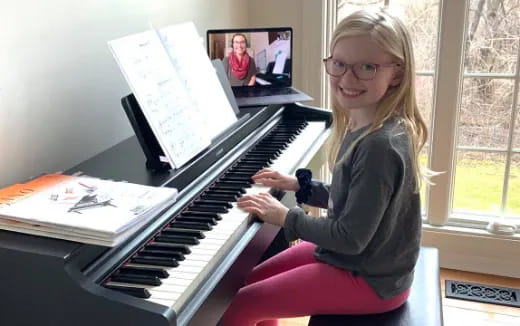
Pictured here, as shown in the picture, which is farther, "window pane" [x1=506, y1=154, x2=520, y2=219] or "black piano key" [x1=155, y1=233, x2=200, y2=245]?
"window pane" [x1=506, y1=154, x2=520, y2=219]

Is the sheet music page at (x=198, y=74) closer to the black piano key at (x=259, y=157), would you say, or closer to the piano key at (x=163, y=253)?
the black piano key at (x=259, y=157)

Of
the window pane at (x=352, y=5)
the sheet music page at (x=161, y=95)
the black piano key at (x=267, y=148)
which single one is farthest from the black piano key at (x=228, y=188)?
the window pane at (x=352, y=5)

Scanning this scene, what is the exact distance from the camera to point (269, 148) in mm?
1783

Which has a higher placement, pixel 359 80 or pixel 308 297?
pixel 359 80

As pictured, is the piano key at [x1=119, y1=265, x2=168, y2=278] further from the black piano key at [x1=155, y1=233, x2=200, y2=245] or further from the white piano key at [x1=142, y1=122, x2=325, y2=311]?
the black piano key at [x1=155, y1=233, x2=200, y2=245]

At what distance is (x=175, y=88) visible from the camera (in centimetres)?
144

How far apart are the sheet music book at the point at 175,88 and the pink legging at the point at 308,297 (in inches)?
14.8

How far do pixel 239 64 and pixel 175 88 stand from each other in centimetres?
76

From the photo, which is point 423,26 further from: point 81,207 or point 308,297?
point 81,207

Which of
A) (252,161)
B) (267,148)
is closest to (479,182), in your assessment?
(267,148)

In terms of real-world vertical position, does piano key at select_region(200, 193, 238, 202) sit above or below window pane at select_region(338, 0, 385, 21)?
below

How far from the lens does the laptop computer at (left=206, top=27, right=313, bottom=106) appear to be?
211cm

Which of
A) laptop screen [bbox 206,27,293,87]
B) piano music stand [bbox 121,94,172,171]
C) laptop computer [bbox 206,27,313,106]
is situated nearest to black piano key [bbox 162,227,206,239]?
piano music stand [bbox 121,94,172,171]

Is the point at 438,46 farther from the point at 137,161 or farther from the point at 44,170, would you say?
the point at 44,170
